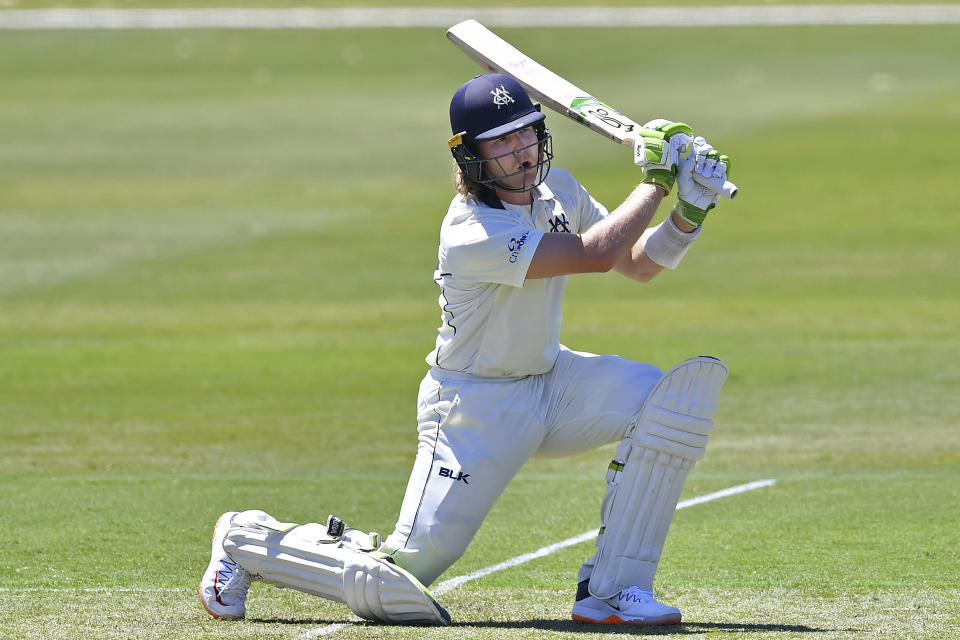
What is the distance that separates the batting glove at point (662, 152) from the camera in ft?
17.2

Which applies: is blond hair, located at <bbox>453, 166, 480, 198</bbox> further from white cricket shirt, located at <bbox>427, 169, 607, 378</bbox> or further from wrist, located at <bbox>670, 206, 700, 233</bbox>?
wrist, located at <bbox>670, 206, 700, 233</bbox>

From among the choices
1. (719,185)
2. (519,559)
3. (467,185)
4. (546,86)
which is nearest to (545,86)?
(546,86)

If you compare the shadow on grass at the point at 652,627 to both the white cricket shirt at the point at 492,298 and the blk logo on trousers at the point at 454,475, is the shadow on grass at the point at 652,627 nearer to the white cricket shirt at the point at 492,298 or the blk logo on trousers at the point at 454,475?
the blk logo on trousers at the point at 454,475

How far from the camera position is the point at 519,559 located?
6.37m

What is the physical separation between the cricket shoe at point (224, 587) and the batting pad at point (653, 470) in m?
1.26

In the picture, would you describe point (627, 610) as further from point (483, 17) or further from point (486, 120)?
point (483, 17)

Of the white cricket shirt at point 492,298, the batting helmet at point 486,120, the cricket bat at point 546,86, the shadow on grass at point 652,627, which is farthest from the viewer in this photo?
the cricket bat at point 546,86

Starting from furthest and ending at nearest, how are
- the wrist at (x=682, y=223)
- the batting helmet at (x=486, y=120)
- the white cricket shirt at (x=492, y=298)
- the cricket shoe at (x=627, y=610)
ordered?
the wrist at (x=682, y=223)
the batting helmet at (x=486, y=120)
the white cricket shirt at (x=492, y=298)
the cricket shoe at (x=627, y=610)

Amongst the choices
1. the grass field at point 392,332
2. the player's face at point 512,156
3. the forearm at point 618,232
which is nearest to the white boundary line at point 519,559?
the grass field at point 392,332

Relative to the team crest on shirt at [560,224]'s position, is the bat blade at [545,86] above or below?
above

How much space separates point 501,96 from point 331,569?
1.81 m

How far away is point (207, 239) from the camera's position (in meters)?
19.0

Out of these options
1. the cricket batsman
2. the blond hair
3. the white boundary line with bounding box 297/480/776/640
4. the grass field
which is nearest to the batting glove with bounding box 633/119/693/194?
the cricket batsman

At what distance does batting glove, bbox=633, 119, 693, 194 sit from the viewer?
17.2 feet
